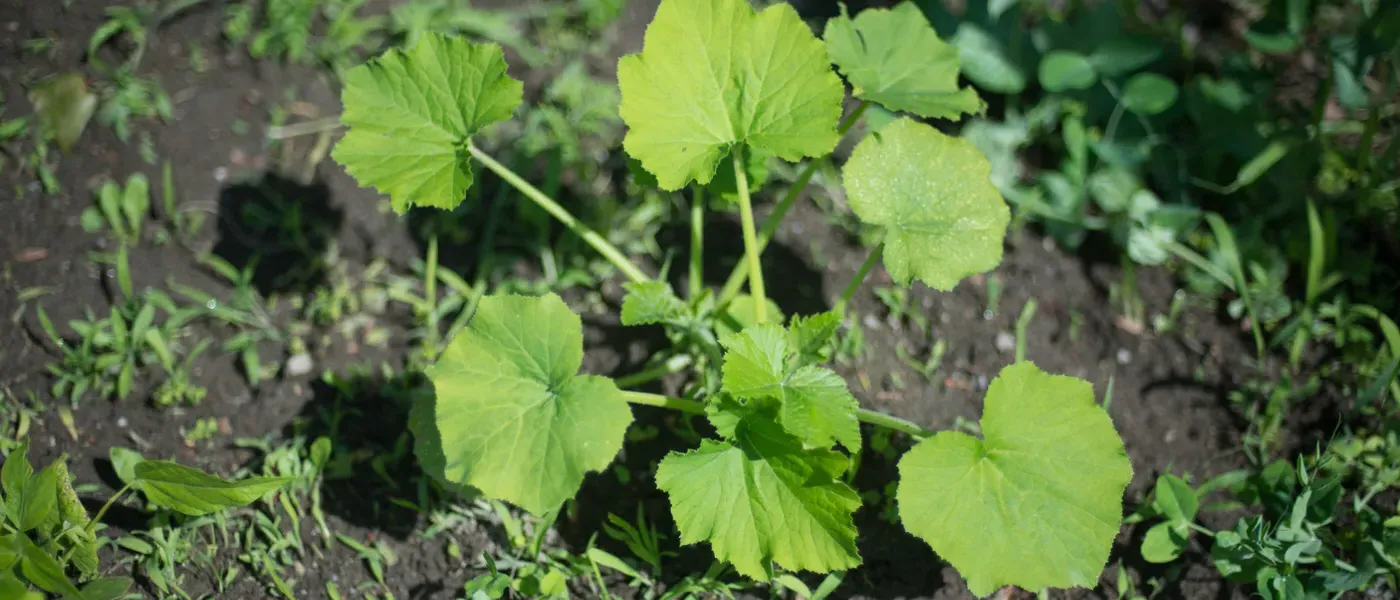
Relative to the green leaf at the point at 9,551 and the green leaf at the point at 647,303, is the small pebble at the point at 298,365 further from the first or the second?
the green leaf at the point at 647,303

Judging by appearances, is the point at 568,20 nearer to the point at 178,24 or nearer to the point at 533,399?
the point at 178,24

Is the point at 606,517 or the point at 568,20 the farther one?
the point at 568,20

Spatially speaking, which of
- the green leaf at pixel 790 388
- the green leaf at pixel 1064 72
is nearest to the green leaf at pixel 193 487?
the green leaf at pixel 790 388

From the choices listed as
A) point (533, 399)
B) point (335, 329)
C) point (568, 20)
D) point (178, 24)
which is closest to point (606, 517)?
point (533, 399)

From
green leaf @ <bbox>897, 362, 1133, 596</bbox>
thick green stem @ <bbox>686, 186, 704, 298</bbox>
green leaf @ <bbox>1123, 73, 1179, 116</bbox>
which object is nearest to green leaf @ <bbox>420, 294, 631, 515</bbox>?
thick green stem @ <bbox>686, 186, 704, 298</bbox>

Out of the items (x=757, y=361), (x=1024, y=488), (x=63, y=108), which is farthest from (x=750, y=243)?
(x=63, y=108)

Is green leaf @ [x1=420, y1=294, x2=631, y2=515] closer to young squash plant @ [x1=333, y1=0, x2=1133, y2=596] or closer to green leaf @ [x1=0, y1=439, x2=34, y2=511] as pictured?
young squash plant @ [x1=333, y1=0, x2=1133, y2=596]
